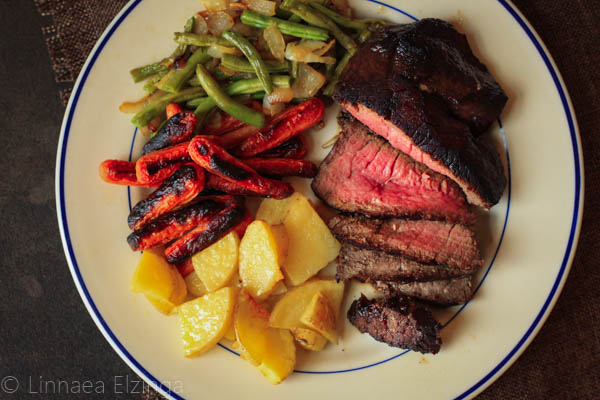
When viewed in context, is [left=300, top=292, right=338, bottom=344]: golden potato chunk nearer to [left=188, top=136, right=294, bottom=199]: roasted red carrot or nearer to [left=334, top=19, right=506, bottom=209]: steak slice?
[left=188, top=136, right=294, bottom=199]: roasted red carrot

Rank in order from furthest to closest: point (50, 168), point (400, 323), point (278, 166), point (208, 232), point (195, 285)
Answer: point (50, 168), point (195, 285), point (278, 166), point (208, 232), point (400, 323)

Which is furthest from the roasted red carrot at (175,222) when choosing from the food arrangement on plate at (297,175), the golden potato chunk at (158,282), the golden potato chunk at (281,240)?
the golden potato chunk at (281,240)

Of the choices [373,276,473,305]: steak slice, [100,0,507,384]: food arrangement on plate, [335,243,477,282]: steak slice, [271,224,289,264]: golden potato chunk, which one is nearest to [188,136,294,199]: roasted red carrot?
[100,0,507,384]: food arrangement on plate

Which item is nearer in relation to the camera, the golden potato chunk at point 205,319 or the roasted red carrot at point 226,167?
the roasted red carrot at point 226,167

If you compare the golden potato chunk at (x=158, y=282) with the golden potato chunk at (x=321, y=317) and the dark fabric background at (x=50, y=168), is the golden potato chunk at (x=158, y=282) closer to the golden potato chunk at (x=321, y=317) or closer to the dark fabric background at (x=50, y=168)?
the dark fabric background at (x=50, y=168)

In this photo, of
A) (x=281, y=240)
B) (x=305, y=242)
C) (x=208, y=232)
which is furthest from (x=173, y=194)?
(x=305, y=242)

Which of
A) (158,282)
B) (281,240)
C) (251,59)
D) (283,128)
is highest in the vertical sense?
(251,59)

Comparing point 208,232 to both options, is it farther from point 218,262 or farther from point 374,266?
point 374,266

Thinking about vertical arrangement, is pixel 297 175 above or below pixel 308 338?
above
